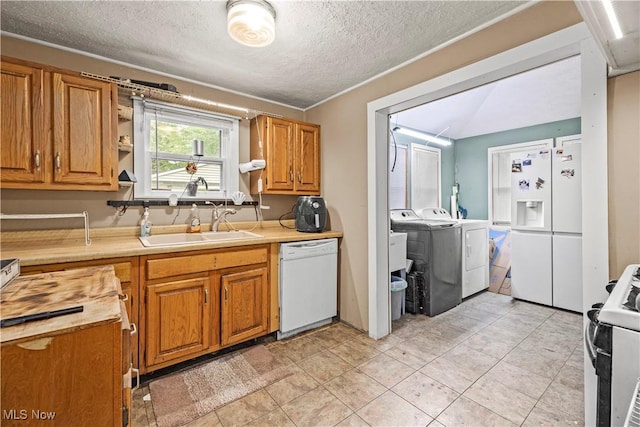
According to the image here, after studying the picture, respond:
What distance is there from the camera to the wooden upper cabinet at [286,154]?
278cm

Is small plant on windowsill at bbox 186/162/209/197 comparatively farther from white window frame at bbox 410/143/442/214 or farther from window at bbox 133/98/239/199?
white window frame at bbox 410/143/442/214

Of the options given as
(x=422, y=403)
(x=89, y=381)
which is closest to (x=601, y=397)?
(x=422, y=403)

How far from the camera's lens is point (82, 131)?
1.91 meters

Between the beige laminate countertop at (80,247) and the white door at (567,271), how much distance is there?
9.92ft

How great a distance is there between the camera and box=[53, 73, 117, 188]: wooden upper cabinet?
1.83 meters

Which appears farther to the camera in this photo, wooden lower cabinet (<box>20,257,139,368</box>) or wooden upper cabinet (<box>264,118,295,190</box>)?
wooden upper cabinet (<box>264,118,295,190</box>)

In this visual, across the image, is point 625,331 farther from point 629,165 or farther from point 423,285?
point 423,285

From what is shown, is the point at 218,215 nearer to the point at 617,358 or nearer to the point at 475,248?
the point at 617,358

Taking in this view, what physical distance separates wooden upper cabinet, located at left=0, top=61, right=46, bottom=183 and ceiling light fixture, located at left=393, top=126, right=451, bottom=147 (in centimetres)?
355

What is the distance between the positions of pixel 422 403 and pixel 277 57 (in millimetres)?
2594

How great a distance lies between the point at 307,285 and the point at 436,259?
148cm

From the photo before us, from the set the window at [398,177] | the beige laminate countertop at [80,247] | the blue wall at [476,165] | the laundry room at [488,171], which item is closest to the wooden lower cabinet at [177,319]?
the beige laminate countertop at [80,247]

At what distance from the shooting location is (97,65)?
2178 mm

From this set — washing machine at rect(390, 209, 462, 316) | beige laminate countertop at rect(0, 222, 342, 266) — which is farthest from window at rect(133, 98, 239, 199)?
washing machine at rect(390, 209, 462, 316)
